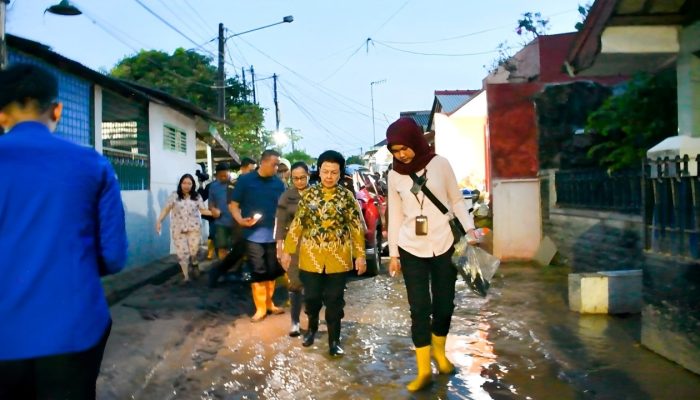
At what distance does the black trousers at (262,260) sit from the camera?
750 cm

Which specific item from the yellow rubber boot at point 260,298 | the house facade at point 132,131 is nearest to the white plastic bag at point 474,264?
the yellow rubber boot at point 260,298

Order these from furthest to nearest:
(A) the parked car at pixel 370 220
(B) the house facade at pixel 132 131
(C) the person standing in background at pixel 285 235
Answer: (A) the parked car at pixel 370 220 < (B) the house facade at pixel 132 131 < (C) the person standing in background at pixel 285 235

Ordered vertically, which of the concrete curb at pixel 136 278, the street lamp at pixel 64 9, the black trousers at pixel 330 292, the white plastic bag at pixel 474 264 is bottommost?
the concrete curb at pixel 136 278

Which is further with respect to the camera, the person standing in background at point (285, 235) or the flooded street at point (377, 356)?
the person standing in background at point (285, 235)

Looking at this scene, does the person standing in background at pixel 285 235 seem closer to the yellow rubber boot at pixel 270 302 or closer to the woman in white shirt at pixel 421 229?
the yellow rubber boot at pixel 270 302

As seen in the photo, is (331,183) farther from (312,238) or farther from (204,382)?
(204,382)

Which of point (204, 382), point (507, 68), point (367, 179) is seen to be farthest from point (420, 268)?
point (507, 68)

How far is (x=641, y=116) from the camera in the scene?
9.19 metres

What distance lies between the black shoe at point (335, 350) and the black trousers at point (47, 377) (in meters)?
3.69

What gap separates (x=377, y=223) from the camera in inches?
465

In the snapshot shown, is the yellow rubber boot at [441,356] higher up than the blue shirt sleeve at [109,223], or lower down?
lower down

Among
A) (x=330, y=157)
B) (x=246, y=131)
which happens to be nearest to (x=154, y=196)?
(x=330, y=157)

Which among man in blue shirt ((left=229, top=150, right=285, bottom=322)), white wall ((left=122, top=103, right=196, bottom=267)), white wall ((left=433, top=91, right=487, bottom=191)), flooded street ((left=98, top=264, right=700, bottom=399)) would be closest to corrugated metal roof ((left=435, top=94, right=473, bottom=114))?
white wall ((left=433, top=91, right=487, bottom=191))

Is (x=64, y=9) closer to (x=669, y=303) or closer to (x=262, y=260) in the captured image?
(x=262, y=260)
